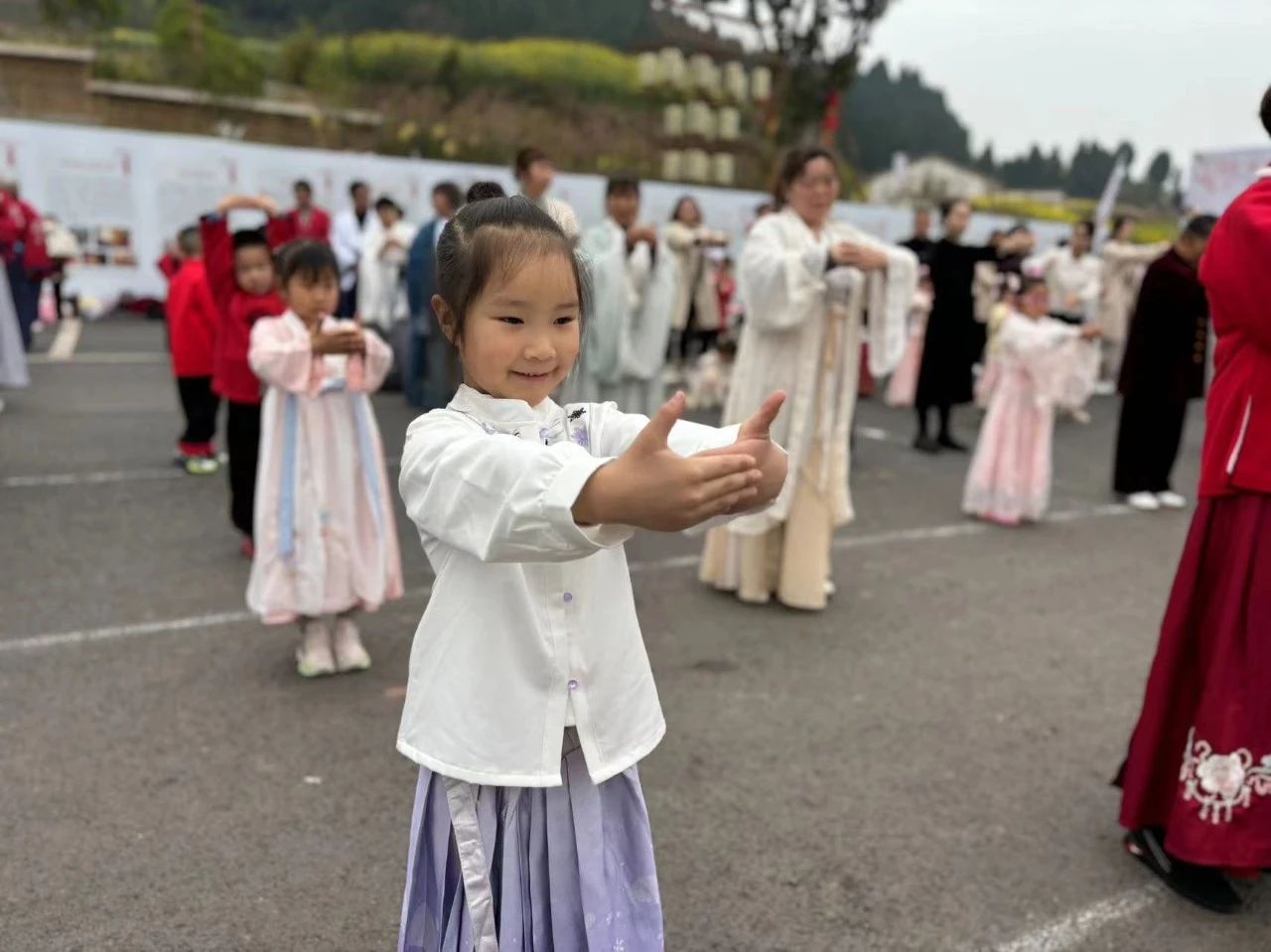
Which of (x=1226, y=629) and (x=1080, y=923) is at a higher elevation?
(x=1226, y=629)

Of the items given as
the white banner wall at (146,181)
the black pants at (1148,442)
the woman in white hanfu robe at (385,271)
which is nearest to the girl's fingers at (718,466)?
the black pants at (1148,442)

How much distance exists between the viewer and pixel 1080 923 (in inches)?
93.7

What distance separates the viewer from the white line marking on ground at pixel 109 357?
430 inches

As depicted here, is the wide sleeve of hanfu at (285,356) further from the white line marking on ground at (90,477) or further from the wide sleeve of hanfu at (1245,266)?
the white line marking on ground at (90,477)

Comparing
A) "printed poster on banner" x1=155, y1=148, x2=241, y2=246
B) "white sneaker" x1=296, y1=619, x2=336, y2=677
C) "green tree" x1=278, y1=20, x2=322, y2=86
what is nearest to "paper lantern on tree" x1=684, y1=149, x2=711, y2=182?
"green tree" x1=278, y1=20, x2=322, y2=86

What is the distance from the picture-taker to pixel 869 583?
4945 millimetres

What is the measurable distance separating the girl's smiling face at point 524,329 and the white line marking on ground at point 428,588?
10.1 ft

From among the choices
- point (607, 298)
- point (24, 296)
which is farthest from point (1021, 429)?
point (24, 296)

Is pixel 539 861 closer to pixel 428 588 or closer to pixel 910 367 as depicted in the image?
pixel 428 588

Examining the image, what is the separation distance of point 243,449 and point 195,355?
1934mm

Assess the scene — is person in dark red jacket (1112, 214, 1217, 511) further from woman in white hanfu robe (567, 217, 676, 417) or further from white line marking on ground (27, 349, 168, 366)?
white line marking on ground (27, 349, 168, 366)

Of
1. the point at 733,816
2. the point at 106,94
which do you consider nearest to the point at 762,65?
the point at 106,94

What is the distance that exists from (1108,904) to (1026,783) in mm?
586

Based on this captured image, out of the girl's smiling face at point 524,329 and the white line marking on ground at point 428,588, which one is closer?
the girl's smiling face at point 524,329
